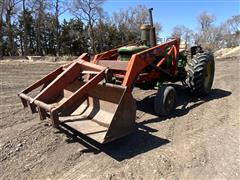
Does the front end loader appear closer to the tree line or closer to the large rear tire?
the large rear tire

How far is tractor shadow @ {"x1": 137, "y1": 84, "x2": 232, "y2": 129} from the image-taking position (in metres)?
5.95

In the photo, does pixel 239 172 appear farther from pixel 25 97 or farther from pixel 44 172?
pixel 25 97

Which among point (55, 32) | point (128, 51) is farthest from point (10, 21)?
point (128, 51)

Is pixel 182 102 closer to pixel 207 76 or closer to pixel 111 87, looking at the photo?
pixel 207 76

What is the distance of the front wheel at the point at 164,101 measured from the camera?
18.8 ft

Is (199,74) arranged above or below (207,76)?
above

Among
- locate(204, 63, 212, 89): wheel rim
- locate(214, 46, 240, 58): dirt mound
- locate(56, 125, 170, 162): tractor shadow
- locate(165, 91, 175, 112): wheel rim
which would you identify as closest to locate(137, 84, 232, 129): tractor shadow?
locate(165, 91, 175, 112): wheel rim

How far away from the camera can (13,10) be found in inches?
1353

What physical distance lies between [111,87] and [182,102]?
258cm

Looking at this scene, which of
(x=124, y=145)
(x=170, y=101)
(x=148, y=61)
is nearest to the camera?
(x=124, y=145)

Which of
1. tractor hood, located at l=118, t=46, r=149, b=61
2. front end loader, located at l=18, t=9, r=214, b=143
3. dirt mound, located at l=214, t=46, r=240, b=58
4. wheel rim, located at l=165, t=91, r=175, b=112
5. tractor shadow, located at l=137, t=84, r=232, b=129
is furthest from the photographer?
dirt mound, located at l=214, t=46, r=240, b=58

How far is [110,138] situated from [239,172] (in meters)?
1.62

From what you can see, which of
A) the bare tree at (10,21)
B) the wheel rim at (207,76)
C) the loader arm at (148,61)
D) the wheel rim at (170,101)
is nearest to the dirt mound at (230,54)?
the wheel rim at (207,76)

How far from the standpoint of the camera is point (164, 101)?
572cm
